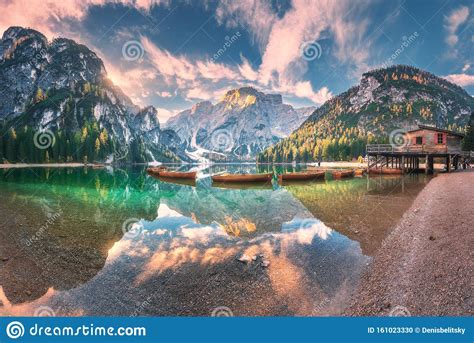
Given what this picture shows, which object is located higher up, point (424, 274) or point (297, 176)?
point (297, 176)

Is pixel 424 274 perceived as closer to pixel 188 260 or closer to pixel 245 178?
pixel 188 260

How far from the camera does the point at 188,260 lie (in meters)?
10.2

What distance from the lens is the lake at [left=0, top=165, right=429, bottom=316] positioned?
716cm

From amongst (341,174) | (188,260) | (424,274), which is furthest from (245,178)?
(424,274)

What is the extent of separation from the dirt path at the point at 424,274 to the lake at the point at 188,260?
60cm

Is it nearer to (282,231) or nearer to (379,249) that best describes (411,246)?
(379,249)

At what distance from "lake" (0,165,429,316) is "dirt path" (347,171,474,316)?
60 centimetres

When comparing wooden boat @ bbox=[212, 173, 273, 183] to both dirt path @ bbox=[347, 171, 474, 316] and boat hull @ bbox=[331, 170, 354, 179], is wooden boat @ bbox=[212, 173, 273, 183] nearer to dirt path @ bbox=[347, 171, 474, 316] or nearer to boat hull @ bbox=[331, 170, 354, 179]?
boat hull @ bbox=[331, 170, 354, 179]

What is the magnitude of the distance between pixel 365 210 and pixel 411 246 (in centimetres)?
867

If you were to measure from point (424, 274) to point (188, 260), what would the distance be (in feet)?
26.2

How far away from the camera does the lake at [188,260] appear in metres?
7.16

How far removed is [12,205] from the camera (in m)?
22.0

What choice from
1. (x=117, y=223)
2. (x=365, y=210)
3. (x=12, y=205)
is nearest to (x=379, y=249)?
(x=365, y=210)

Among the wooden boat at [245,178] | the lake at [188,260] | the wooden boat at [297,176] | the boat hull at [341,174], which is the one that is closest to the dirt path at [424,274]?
the lake at [188,260]
